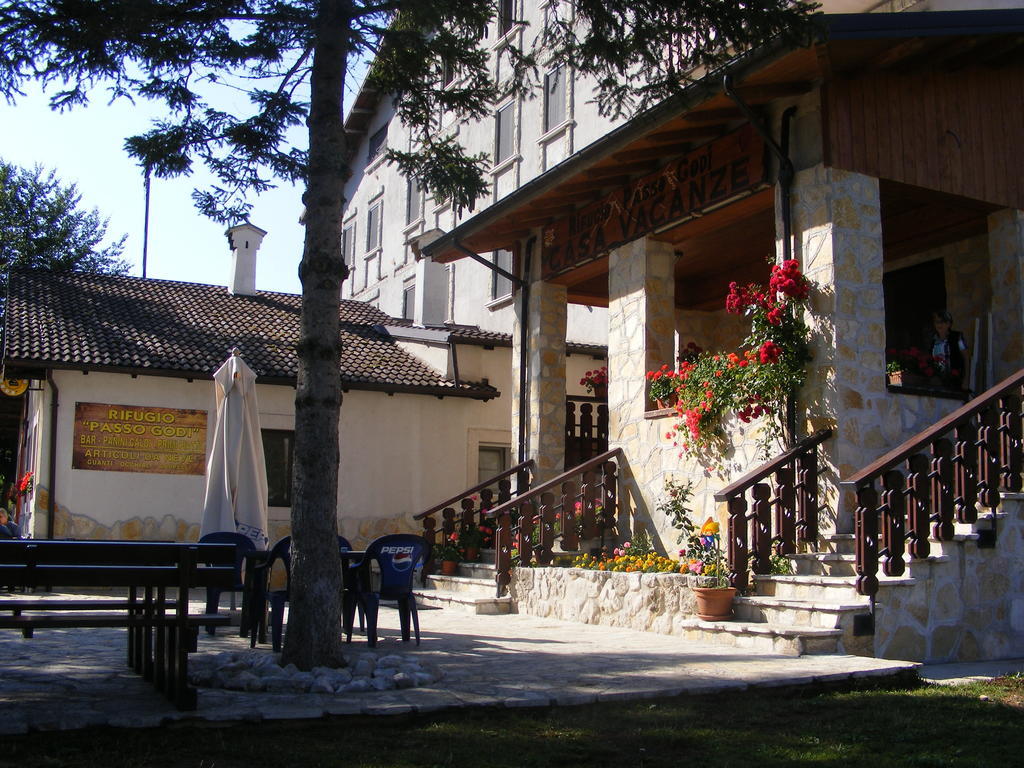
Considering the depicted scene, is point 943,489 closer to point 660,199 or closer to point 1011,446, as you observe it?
point 1011,446

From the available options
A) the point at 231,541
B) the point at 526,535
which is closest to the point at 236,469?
the point at 231,541

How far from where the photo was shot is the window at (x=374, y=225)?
2978cm

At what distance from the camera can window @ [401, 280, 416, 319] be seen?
26.2 m

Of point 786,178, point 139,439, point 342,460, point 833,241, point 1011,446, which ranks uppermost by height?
point 786,178

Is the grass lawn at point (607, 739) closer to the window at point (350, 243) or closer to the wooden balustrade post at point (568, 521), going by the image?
the wooden balustrade post at point (568, 521)

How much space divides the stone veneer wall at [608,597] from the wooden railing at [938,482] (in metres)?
1.67

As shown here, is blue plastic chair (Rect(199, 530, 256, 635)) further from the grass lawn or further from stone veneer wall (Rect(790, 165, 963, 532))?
stone veneer wall (Rect(790, 165, 963, 532))

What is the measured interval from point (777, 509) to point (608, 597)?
1813 mm

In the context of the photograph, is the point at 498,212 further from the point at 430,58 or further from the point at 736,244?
the point at 430,58

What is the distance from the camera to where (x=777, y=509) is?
883 cm

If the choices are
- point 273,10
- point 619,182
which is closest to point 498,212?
point 619,182

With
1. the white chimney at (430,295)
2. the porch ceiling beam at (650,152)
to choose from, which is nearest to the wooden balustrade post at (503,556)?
the porch ceiling beam at (650,152)

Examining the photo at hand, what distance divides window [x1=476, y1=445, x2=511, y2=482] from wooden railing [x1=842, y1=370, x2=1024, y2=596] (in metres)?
10.4

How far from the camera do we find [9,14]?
6.78 metres
